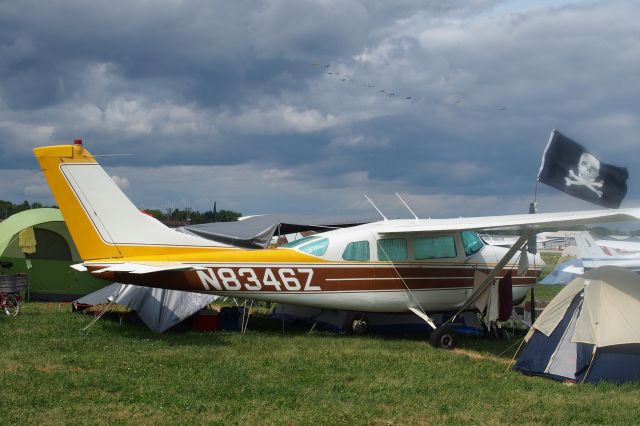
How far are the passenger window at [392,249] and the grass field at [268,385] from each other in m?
1.54

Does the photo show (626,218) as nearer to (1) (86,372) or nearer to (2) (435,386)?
(2) (435,386)

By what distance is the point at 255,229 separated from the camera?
1358 cm

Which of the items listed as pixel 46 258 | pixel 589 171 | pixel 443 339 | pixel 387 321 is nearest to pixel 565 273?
pixel 387 321

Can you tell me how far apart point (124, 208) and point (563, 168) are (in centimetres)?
687

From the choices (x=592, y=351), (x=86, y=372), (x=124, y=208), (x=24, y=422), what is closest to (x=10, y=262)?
(x=124, y=208)

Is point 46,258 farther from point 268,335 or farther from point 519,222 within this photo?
point 519,222

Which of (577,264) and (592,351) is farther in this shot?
(577,264)

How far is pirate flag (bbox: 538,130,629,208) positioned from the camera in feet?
33.5

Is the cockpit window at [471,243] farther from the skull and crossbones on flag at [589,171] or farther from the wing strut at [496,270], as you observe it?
the skull and crossbones on flag at [589,171]

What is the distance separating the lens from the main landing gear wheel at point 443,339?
11000mm

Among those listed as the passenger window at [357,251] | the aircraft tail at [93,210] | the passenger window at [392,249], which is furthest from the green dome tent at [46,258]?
the passenger window at [392,249]

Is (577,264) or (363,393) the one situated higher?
(577,264)

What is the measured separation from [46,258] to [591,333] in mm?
13208

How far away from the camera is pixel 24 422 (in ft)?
20.2
